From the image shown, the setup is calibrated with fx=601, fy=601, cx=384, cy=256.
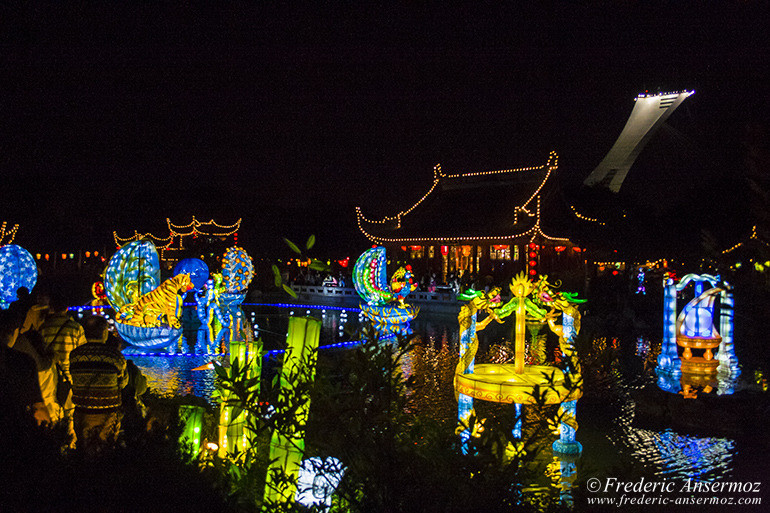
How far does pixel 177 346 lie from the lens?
13.5 m

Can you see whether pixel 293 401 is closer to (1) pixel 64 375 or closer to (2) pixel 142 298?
(1) pixel 64 375

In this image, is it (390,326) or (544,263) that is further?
(544,263)

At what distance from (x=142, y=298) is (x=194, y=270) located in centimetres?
138

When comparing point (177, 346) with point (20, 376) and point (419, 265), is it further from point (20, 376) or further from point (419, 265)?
point (419, 265)

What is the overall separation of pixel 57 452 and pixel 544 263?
2594 cm

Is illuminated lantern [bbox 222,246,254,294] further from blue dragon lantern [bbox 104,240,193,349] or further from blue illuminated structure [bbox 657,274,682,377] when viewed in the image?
blue illuminated structure [bbox 657,274,682,377]

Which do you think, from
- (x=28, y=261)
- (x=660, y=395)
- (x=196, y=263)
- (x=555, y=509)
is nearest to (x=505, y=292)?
(x=196, y=263)

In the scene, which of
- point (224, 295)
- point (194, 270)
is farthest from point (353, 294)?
point (224, 295)

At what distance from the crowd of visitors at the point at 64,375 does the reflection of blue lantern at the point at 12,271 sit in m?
13.4

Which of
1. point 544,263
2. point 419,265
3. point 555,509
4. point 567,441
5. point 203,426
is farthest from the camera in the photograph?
point 419,265

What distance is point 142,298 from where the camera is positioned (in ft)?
41.7

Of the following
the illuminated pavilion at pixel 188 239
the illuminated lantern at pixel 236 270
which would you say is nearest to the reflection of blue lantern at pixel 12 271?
the illuminated lantern at pixel 236 270

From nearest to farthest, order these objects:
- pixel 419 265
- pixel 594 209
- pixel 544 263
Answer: pixel 544 263
pixel 419 265
pixel 594 209

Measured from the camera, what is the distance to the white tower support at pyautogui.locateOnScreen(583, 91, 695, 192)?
43.2 metres
